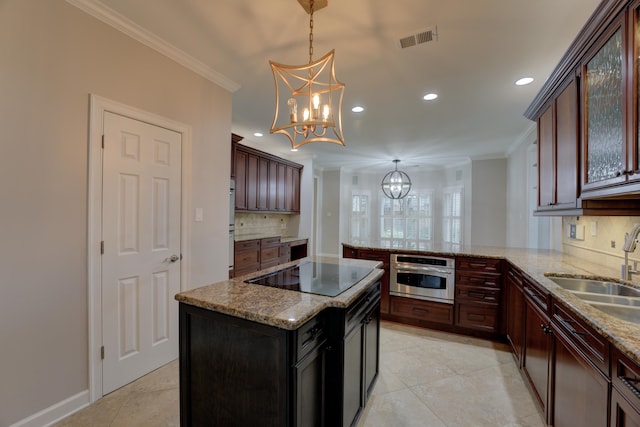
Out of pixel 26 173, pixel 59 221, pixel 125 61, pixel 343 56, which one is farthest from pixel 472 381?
pixel 125 61

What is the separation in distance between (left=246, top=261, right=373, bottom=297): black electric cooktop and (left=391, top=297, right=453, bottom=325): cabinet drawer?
5.03 feet

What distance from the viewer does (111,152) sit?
2.00m

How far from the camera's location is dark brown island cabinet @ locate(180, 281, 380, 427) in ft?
3.85

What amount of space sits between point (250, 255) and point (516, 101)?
4113mm

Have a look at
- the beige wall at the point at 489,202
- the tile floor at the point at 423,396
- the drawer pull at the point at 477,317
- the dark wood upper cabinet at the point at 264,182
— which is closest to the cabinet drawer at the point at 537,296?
the tile floor at the point at 423,396

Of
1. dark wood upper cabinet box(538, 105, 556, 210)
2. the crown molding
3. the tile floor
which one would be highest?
the crown molding

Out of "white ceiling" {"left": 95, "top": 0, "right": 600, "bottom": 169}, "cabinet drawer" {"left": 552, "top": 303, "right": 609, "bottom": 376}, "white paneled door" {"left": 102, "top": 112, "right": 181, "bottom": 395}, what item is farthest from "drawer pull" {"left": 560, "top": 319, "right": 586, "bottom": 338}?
"white paneled door" {"left": 102, "top": 112, "right": 181, "bottom": 395}

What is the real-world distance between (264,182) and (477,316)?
3760 millimetres

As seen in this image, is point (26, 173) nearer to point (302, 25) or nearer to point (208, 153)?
point (208, 153)

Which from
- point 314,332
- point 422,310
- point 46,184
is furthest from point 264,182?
point 314,332

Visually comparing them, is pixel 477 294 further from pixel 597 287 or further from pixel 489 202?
pixel 489 202

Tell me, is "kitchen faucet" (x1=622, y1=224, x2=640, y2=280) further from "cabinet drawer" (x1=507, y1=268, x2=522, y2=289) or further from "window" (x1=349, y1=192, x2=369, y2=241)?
"window" (x1=349, y1=192, x2=369, y2=241)

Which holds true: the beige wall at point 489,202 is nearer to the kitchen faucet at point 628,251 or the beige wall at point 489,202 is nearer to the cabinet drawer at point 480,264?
the cabinet drawer at point 480,264

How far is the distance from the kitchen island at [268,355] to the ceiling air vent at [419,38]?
74.3 inches
